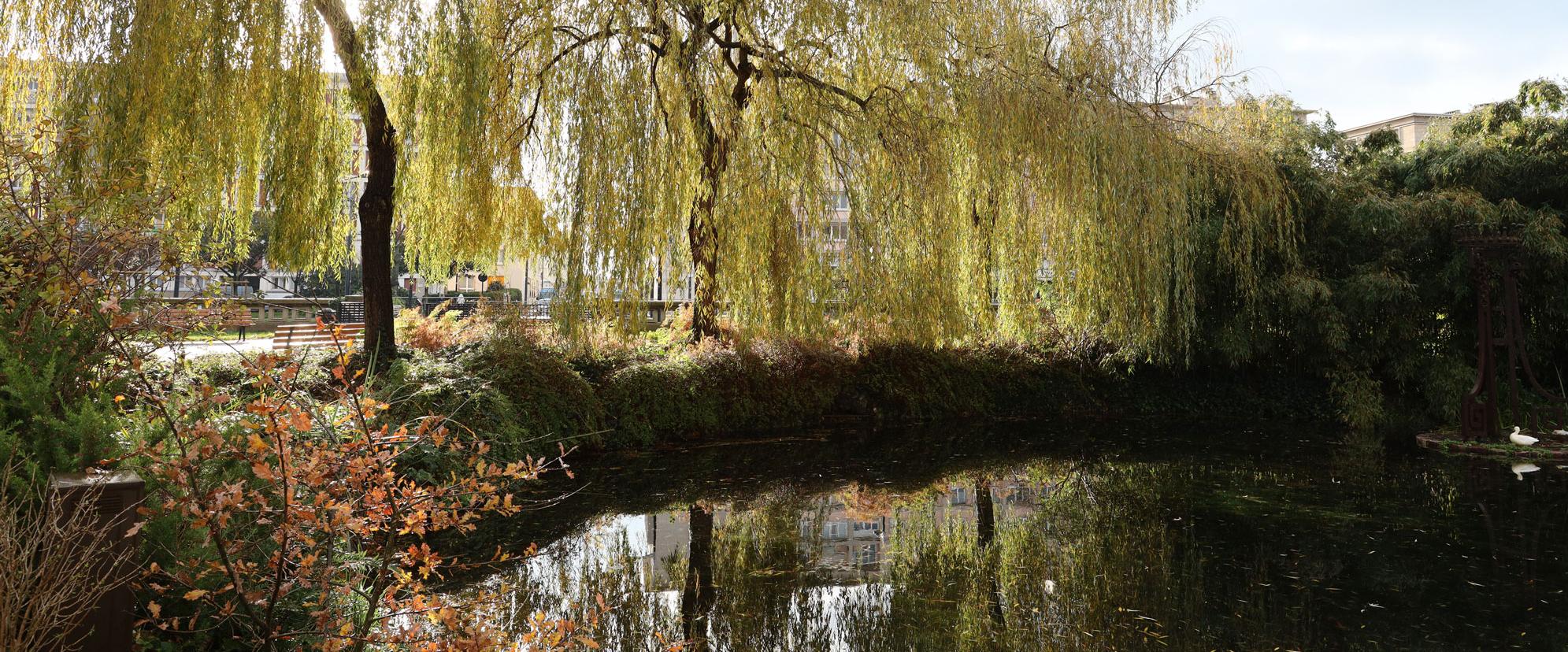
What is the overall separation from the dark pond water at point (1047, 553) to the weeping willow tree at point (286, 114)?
2.87 metres

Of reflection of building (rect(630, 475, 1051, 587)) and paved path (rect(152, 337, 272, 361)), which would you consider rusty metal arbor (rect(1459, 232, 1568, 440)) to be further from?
paved path (rect(152, 337, 272, 361))

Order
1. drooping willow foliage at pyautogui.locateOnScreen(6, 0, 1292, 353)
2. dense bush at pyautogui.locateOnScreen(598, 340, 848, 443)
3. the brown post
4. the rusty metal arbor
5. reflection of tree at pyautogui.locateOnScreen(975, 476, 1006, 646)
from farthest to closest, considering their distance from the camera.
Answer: dense bush at pyautogui.locateOnScreen(598, 340, 848, 443), the rusty metal arbor, drooping willow foliage at pyautogui.locateOnScreen(6, 0, 1292, 353), reflection of tree at pyautogui.locateOnScreen(975, 476, 1006, 646), the brown post

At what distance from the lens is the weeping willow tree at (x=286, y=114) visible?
7.46m

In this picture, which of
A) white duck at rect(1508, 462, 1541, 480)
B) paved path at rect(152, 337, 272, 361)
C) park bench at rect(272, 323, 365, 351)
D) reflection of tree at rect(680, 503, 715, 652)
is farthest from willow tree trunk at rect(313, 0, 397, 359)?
white duck at rect(1508, 462, 1541, 480)

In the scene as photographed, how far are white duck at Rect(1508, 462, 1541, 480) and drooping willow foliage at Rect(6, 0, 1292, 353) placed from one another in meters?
3.39

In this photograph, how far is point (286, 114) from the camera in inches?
324

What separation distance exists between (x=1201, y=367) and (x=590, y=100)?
938 cm

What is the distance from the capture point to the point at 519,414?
28.6ft

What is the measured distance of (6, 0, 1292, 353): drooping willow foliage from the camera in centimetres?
783

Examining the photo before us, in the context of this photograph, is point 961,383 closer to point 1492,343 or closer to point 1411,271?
point 1411,271

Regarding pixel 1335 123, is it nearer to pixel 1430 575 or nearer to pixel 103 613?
pixel 1430 575

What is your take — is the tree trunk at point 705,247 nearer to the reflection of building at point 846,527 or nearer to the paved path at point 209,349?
the reflection of building at point 846,527

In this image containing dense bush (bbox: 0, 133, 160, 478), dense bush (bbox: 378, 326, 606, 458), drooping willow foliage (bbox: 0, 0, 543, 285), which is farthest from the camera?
dense bush (bbox: 378, 326, 606, 458)

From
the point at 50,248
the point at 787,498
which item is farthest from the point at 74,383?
the point at 787,498
